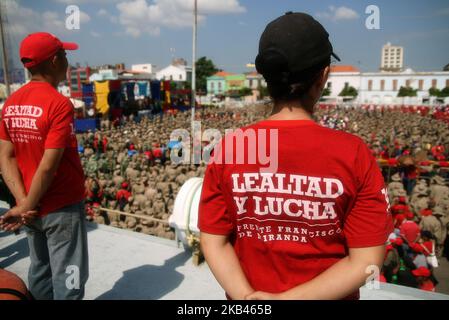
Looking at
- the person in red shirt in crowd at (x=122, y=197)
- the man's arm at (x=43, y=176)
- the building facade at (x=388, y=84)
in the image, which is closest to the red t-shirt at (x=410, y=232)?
the man's arm at (x=43, y=176)

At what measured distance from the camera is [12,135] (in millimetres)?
2283

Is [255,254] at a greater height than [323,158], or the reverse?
[323,158]

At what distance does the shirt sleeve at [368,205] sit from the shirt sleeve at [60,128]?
5.73 ft

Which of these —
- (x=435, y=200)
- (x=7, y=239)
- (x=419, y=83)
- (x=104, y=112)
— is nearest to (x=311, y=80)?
(x=7, y=239)

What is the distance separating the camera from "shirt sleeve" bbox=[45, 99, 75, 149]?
2.11m

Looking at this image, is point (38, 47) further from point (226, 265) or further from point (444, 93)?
point (444, 93)

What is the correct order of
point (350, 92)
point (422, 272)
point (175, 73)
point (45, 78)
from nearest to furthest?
point (45, 78) → point (422, 272) → point (350, 92) → point (175, 73)

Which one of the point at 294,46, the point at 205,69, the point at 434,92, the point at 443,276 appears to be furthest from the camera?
the point at 205,69

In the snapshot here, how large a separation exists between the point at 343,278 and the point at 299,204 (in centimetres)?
28

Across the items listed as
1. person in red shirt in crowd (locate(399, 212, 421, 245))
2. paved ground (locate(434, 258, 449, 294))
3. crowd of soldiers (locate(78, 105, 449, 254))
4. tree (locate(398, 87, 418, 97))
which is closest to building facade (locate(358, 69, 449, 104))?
tree (locate(398, 87, 418, 97))

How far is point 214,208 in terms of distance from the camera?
1.31 meters

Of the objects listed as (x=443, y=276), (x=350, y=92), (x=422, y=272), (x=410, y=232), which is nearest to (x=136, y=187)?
(x=410, y=232)
